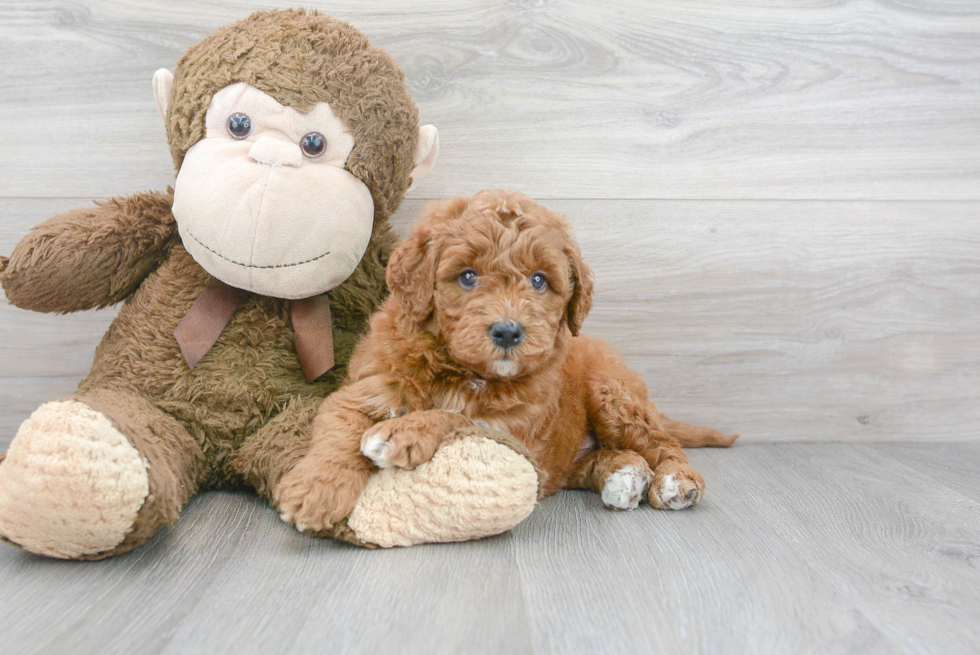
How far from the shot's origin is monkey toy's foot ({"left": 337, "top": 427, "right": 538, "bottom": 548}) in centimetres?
139

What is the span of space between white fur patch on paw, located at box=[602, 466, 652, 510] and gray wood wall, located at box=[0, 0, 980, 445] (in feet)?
2.08

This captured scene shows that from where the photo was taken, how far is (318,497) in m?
1.35

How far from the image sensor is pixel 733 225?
227cm

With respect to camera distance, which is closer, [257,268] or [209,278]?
[257,268]

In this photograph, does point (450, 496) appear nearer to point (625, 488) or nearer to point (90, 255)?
point (625, 488)

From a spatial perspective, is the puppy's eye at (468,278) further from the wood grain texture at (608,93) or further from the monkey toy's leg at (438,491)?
the wood grain texture at (608,93)

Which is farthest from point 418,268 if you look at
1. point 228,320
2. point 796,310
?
point 796,310

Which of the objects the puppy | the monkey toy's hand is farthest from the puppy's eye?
the monkey toy's hand

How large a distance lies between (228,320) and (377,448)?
60cm

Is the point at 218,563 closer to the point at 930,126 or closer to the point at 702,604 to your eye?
the point at 702,604

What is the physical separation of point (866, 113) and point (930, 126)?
21cm

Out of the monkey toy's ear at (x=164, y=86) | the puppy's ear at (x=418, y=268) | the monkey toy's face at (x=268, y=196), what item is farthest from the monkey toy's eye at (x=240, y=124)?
the puppy's ear at (x=418, y=268)

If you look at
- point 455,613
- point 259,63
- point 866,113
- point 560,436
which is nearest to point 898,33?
point 866,113

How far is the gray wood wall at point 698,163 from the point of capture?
80.5 inches
